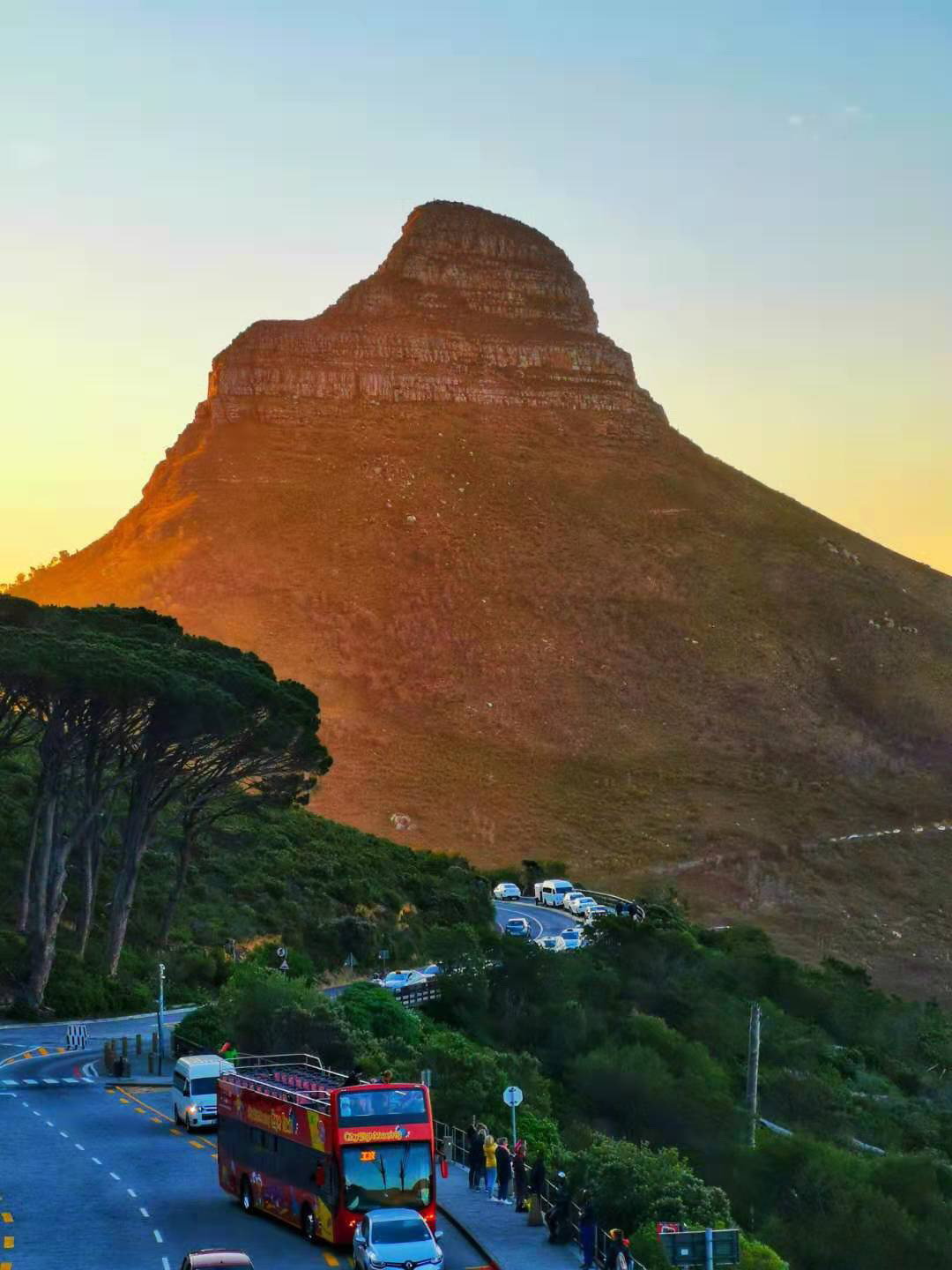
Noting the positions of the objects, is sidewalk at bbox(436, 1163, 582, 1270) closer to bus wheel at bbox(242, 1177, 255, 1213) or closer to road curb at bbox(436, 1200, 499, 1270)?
road curb at bbox(436, 1200, 499, 1270)

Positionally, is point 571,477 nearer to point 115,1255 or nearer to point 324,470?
point 324,470

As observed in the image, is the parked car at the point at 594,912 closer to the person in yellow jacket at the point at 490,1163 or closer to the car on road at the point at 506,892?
the car on road at the point at 506,892

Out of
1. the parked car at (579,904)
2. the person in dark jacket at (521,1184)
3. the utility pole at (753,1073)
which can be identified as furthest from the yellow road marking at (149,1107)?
the parked car at (579,904)

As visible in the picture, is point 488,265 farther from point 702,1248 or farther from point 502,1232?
point 702,1248

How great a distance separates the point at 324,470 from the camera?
14938cm

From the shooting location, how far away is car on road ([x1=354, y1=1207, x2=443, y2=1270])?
84.4 feet

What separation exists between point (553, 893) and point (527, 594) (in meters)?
51.3

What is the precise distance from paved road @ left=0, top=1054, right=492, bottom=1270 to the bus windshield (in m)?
0.89

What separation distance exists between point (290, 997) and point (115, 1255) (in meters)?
16.7

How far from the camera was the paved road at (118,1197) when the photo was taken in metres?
27.8

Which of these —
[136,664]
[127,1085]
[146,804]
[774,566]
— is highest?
[774,566]

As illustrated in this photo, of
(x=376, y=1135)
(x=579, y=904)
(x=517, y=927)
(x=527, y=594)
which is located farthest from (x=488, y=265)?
(x=376, y=1135)

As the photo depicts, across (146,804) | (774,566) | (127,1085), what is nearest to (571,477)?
(774,566)

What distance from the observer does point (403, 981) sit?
201 ft
